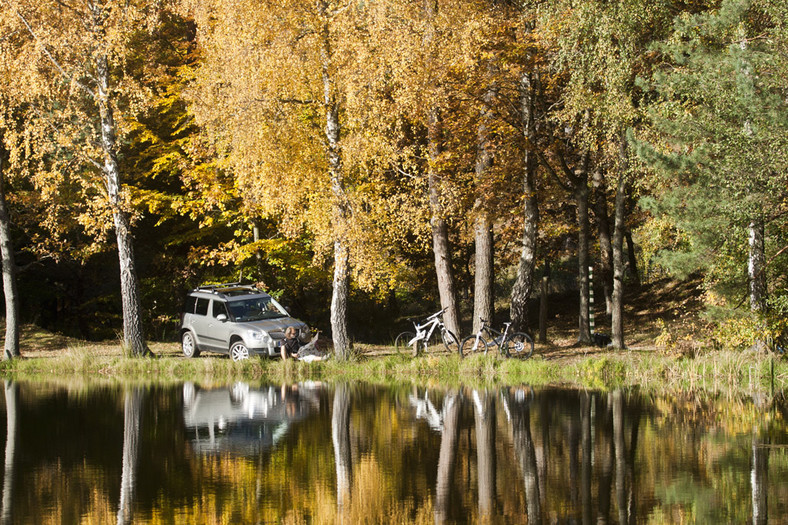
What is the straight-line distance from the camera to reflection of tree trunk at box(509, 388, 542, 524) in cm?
973

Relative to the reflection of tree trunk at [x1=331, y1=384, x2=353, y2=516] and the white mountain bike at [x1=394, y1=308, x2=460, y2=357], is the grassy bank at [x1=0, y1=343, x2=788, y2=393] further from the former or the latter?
the reflection of tree trunk at [x1=331, y1=384, x2=353, y2=516]

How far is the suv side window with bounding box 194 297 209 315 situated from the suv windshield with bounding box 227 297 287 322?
0.98 m

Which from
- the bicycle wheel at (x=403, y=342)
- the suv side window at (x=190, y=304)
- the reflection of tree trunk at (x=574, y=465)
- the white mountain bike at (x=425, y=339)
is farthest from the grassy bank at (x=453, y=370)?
the reflection of tree trunk at (x=574, y=465)

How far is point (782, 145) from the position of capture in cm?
1956

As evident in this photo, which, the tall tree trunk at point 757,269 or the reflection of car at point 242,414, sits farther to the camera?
the tall tree trunk at point 757,269

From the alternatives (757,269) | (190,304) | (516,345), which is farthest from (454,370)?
(190,304)

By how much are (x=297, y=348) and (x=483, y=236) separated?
5.97 metres

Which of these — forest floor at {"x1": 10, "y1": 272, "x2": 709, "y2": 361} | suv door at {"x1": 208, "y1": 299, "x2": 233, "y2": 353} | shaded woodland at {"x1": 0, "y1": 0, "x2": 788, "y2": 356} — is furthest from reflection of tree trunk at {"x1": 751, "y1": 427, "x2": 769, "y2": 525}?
suv door at {"x1": 208, "y1": 299, "x2": 233, "y2": 353}

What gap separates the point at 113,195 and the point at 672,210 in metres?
14.2

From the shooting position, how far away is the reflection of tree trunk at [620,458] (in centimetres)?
963

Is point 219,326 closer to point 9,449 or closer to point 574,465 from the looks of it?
point 9,449

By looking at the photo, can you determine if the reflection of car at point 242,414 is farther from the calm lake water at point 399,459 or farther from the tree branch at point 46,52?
the tree branch at point 46,52

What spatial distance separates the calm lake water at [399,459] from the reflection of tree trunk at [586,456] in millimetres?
39

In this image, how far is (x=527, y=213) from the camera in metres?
27.3
